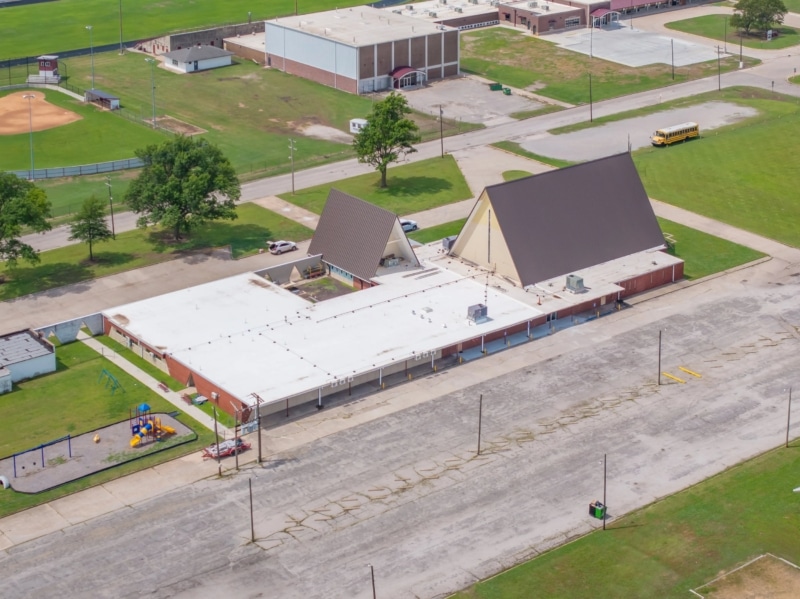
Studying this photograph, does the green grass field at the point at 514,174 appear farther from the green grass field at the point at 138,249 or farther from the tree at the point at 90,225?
the tree at the point at 90,225

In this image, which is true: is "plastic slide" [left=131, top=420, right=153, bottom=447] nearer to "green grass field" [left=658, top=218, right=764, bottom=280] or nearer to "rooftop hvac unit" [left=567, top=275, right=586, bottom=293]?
"rooftop hvac unit" [left=567, top=275, right=586, bottom=293]

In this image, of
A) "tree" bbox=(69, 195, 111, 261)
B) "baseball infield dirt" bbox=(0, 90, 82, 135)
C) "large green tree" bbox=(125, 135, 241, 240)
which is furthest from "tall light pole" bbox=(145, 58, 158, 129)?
"tree" bbox=(69, 195, 111, 261)

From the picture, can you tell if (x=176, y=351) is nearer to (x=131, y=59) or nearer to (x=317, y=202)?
(x=317, y=202)

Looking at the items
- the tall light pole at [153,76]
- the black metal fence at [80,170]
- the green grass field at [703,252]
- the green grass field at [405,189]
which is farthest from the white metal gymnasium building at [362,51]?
the green grass field at [703,252]

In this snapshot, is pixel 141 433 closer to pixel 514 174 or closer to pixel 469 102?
pixel 514 174

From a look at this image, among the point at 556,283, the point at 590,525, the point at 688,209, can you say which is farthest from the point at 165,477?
the point at 688,209
